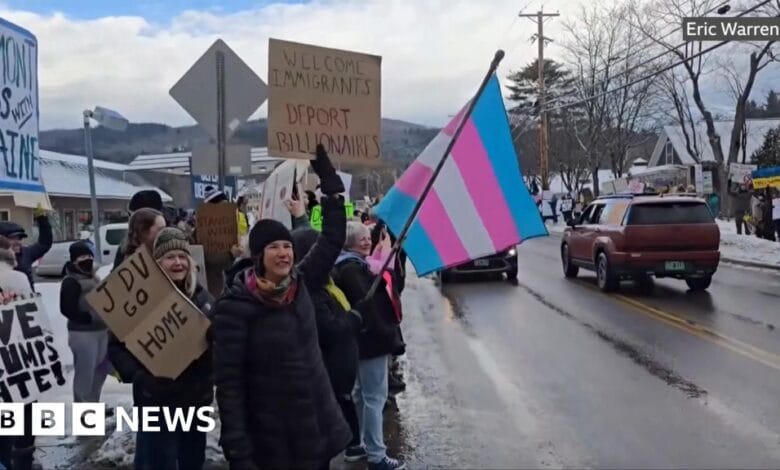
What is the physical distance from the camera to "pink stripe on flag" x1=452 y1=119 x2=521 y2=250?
19.0ft

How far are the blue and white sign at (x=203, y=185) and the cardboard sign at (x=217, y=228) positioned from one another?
3425 millimetres

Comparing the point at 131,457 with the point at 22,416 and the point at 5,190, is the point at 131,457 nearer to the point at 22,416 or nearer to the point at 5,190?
the point at 22,416

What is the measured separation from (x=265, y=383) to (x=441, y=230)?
2.40 meters

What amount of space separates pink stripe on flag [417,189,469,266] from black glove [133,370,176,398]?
2222mm

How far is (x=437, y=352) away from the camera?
10039 mm

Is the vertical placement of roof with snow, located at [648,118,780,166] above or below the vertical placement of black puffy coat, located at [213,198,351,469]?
above

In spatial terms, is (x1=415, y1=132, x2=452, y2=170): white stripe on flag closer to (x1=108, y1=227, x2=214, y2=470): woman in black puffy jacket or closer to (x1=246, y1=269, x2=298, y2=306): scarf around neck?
(x1=108, y1=227, x2=214, y2=470): woman in black puffy jacket

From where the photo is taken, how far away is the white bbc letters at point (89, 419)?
21.5 ft

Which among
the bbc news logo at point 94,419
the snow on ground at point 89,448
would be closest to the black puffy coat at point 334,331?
the bbc news logo at point 94,419

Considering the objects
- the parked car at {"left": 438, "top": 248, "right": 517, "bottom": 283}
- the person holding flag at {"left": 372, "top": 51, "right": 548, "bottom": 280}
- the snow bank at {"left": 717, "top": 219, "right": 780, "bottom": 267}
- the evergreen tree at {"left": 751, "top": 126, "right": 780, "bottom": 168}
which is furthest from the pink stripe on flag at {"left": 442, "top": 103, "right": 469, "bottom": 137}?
the evergreen tree at {"left": 751, "top": 126, "right": 780, "bottom": 168}

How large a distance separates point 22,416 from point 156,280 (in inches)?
71.3

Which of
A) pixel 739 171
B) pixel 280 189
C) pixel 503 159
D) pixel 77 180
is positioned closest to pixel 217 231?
pixel 280 189

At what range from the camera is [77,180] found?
118ft

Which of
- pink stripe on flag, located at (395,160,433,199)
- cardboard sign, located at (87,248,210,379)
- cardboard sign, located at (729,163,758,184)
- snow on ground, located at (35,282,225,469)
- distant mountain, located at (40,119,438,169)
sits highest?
distant mountain, located at (40,119,438,169)
